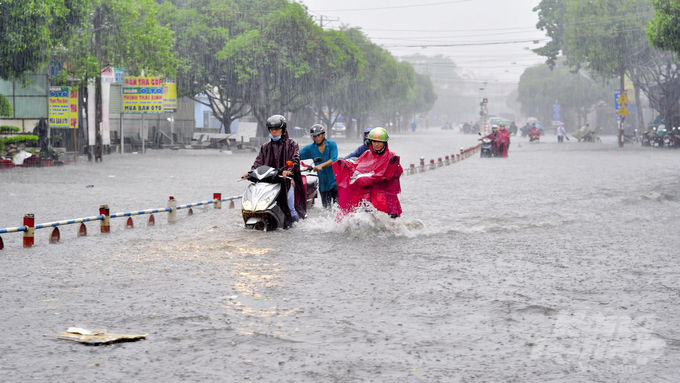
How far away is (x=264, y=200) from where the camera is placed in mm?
11094

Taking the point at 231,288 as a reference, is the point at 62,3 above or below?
above

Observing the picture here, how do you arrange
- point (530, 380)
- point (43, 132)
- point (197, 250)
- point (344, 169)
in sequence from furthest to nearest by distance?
point (43, 132), point (344, 169), point (197, 250), point (530, 380)

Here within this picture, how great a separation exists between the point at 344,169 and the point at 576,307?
5184 mm

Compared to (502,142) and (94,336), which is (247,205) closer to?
(94,336)

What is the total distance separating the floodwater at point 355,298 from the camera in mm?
5079

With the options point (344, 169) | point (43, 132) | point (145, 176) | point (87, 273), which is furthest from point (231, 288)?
point (43, 132)

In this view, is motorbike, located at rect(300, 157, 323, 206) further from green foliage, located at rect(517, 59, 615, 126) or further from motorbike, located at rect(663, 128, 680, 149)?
green foliage, located at rect(517, 59, 615, 126)

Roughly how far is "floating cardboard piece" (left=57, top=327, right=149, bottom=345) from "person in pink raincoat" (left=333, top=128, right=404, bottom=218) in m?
5.66

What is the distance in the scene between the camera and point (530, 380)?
4.81 metres

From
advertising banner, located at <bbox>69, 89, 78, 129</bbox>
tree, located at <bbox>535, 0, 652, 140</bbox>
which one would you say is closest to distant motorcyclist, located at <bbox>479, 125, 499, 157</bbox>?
advertising banner, located at <bbox>69, 89, 78, 129</bbox>

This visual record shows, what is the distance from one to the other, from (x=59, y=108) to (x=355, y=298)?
25.8 m

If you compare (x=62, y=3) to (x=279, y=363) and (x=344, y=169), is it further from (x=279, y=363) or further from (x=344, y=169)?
(x=279, y=363)

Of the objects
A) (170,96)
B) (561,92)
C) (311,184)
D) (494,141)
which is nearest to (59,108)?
(170,96)

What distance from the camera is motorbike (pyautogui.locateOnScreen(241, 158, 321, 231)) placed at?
436 inches
